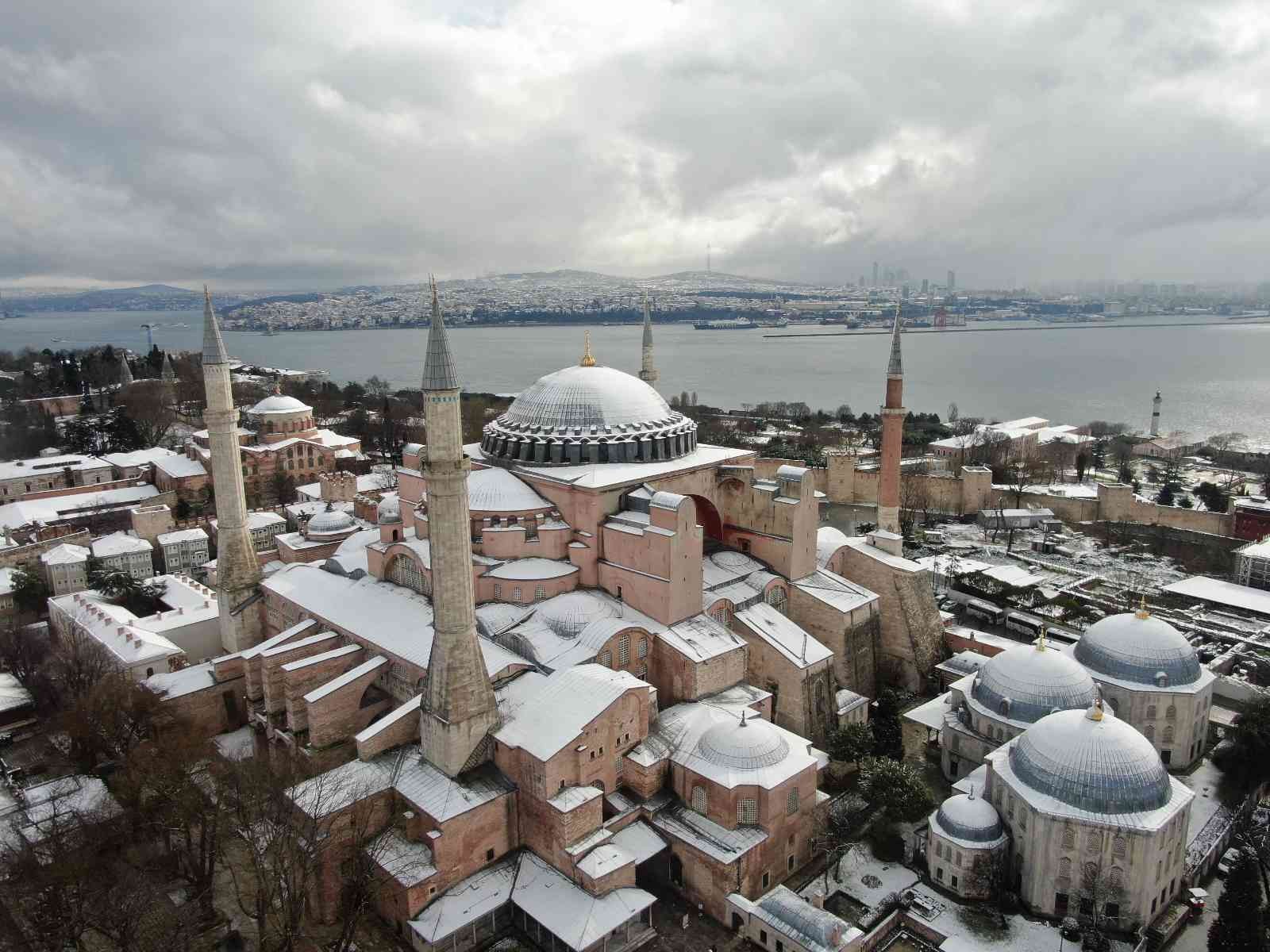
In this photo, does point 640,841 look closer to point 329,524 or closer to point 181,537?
point 329,524

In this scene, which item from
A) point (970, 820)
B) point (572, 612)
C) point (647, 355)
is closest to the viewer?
point (970, 820)

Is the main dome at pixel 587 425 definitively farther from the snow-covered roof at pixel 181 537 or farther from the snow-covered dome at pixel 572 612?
the snow-covered roof at pixel 181 537

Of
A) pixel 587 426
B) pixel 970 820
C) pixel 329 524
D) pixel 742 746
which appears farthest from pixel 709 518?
pixel 329 524

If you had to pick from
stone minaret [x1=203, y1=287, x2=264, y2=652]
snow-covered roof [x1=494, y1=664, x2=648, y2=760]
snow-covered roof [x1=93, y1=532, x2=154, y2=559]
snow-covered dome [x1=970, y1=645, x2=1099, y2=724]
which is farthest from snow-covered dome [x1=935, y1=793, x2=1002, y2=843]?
snow-covered roof [x1=93, y1=532, x2=154, y2=559]

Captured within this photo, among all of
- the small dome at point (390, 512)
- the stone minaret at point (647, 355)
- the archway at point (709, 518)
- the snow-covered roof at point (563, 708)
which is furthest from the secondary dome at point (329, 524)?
the snow-covered roof at point (563, 708)

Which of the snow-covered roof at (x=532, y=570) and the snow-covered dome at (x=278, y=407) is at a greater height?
the snow-covered dome at (x=278, y=407)

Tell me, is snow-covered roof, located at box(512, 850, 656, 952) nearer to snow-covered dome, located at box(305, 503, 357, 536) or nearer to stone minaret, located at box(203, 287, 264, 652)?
stone minaret, located at box(203, 287, 264, 652)
